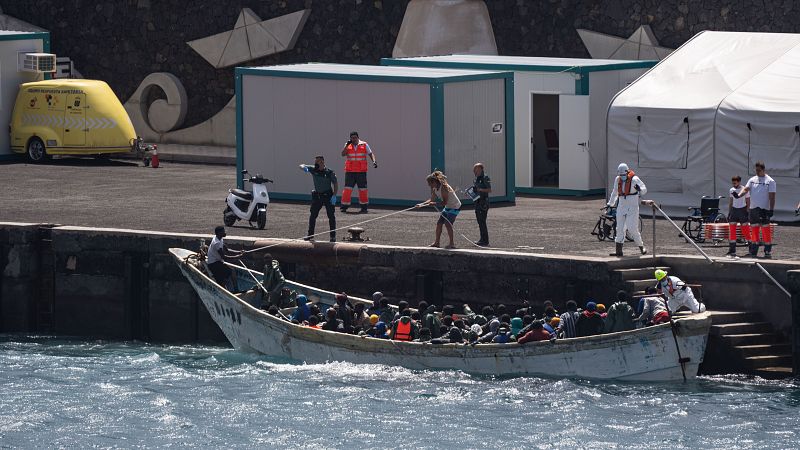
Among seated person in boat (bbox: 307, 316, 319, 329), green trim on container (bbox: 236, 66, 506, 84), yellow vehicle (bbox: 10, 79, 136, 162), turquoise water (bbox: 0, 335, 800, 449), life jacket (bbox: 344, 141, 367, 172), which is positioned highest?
green trim on container (bbox: 236, 66, 506, 84)

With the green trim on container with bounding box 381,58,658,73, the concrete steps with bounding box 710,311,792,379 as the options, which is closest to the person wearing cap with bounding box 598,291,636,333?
the concrete steps with bounding box 710,311,792,379

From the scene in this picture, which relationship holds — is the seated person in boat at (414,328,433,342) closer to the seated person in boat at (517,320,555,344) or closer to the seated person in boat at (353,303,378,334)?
the seated person in boat at (353,303,378,334)

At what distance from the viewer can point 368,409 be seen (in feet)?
87.6

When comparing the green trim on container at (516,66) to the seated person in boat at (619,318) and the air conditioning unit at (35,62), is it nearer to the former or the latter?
the air conditioning unit at (35,62)

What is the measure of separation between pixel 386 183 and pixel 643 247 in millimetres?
8321

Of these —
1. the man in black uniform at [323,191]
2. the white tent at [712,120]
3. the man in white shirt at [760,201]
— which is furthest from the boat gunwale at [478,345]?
the white tent at [712,120]

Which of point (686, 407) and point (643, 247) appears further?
point (643, 247)

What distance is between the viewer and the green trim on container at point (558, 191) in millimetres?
38688

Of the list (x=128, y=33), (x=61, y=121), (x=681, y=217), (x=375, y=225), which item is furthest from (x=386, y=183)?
(x=128, y=33)

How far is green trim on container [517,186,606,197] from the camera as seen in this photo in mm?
38688

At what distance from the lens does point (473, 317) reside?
2908 centimetres

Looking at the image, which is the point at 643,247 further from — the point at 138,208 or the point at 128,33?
the point at 128,33

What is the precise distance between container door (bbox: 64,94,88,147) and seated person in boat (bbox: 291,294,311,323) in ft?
53.2

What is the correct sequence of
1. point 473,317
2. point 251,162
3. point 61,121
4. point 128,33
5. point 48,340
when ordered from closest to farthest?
point 473,317
point 48,340
point 251,162
point 61,121
point 128,33
